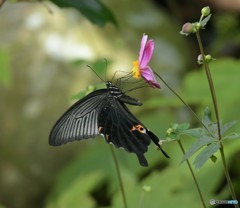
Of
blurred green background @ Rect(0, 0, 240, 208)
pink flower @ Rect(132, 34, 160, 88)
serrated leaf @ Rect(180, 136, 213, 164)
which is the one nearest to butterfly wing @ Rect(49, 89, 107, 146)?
pink flower @ Rect(132, 34, 160, 88)

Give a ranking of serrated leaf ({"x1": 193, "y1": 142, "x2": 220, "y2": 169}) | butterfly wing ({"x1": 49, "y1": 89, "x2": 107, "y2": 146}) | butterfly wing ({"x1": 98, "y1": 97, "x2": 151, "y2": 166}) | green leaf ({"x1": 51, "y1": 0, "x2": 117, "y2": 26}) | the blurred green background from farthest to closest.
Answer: the blurred green background, green leaf ({"x1": 51, "y1": 0, "x2": 117, "y2": 26}), butterfly wing ({"x1": 49, "y1": 89, "x2": 107, "y2": 146}), butterfly wing ({"x1": 98, "y1": 97, "x2": 151, "y2": 166}), serrated leaf ({"x1": 193, "y1": 142, "x2": 220, "y2": 169})

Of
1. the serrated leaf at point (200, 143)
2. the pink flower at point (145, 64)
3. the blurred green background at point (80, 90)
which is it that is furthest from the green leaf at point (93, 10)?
the blurred green background at point (80, 90)

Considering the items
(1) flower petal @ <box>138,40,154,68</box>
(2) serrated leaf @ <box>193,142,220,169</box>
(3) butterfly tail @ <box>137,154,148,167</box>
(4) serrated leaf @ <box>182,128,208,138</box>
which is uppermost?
(1) flower petal @ <box>138,40,154,68</box>

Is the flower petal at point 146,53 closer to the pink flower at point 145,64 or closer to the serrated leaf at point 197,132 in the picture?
the pink flower at point 145,64

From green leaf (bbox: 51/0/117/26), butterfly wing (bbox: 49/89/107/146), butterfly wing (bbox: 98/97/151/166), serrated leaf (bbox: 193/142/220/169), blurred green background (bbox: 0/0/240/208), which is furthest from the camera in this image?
blurred green background (bbox: 0/0/240/208)

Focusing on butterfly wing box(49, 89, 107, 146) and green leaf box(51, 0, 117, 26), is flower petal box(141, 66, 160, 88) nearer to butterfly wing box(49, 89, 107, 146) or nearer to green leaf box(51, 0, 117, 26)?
butterfly wing box(49, 89, 107, 146)

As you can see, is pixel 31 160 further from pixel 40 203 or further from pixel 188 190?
pixel 188 190
